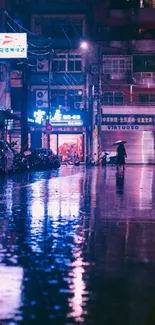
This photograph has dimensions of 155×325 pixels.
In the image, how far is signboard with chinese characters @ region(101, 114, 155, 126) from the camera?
65.9 m

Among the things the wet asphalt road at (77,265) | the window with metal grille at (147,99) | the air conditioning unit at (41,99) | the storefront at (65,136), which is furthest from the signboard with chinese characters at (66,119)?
the wet asphalt road at (77,265)

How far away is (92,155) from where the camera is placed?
64.7m

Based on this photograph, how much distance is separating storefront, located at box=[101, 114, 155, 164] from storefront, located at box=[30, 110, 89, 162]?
7.47 feet

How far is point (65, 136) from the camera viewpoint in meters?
67.2

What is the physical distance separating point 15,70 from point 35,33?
5568 millimetres

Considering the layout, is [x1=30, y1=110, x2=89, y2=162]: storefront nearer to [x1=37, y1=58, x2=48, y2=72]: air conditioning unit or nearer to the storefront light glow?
the storefront light glow

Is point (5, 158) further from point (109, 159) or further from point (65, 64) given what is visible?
point (65, 64)

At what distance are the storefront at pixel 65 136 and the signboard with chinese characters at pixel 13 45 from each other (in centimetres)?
1431

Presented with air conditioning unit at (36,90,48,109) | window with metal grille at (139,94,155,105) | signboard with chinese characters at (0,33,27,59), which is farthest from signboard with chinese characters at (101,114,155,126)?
signboard with chinese characters at (0,33,27,59)

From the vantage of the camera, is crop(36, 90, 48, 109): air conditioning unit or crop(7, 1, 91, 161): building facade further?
crop(36, 90, 48, 109): air conditioning unit

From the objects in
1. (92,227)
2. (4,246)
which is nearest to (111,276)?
(4,246)

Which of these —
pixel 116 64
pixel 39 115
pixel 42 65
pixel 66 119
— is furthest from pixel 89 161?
pixel 42 65

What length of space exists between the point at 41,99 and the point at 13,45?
1499 cm

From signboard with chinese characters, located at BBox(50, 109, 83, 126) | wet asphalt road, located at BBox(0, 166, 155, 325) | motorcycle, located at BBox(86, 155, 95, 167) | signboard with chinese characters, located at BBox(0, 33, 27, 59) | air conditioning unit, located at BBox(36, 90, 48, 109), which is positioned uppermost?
signboard with chinese characters, located at BBox(0, 33, 27, 59)
